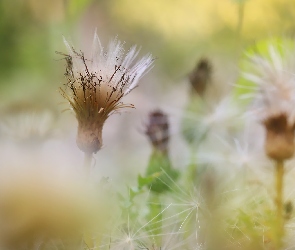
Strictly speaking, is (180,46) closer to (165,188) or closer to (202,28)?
(202,28)

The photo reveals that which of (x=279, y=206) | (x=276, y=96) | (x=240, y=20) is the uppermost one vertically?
(x=240, y=20)

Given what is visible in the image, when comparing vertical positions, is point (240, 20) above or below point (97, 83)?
above

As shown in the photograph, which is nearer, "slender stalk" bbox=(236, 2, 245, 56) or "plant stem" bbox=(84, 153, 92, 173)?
"plant stem" bbox=(84, 153, 92, 173)

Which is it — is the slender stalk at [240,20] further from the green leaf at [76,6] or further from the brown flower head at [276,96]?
the green leaf at [76,6]

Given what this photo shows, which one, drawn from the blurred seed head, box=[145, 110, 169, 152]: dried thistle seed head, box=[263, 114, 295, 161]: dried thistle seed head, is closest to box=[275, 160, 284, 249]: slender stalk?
box=[263, 114, 295, 161]: dried thistle seed head

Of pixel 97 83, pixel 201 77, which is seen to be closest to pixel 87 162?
pixel 97 83

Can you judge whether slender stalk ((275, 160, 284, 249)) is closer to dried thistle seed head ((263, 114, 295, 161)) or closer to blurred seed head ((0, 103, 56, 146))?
dried thistle seed head ((263, 114, 295, 161))

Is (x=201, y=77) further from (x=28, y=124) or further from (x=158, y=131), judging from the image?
(x=28, y=124)
